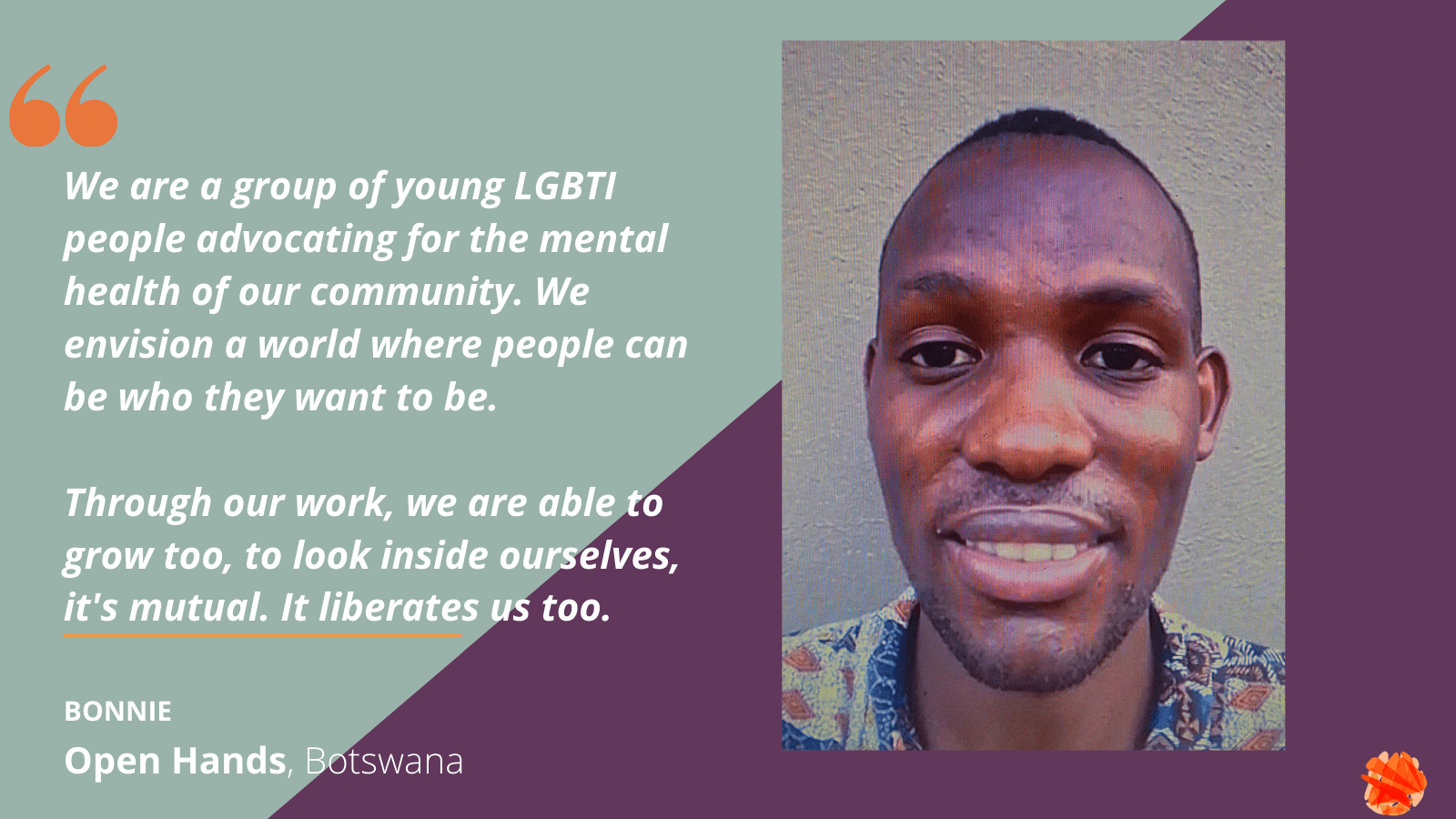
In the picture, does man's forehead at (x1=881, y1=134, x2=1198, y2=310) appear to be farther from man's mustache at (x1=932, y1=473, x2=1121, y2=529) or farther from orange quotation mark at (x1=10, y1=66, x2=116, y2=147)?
orange quotation mark at (x1=10, y1=66, x2=116, y2=147)

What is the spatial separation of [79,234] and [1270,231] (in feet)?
9.19

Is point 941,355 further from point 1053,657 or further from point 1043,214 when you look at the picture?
point 1053,657

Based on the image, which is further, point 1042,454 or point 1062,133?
point 1062,133

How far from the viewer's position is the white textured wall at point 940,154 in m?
3.00

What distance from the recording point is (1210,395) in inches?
119

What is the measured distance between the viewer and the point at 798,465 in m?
3.05

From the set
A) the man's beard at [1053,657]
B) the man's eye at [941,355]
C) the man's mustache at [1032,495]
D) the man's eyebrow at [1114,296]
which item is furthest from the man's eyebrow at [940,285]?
the man's beard at [1053,657]

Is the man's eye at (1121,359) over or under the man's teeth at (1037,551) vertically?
over

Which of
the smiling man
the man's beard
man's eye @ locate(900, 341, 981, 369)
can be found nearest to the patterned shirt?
the smiling man

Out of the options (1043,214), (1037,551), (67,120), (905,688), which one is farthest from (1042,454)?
(67,120)

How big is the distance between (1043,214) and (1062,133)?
231 mm

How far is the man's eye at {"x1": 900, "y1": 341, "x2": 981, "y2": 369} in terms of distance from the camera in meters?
2.90
